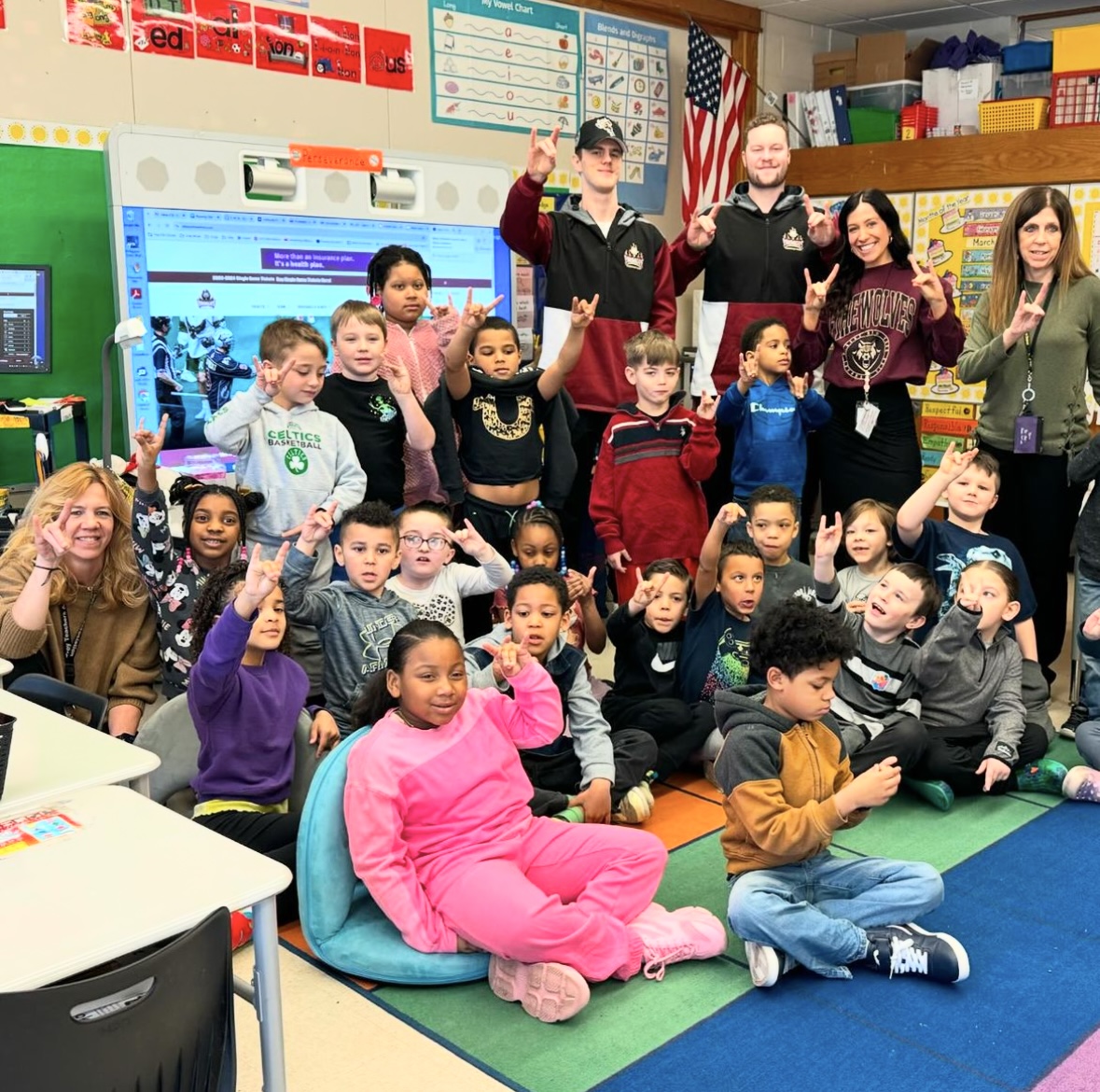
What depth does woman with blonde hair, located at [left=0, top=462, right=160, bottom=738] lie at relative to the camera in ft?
9.50

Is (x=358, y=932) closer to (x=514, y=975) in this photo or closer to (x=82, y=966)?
(x=514, y=975)

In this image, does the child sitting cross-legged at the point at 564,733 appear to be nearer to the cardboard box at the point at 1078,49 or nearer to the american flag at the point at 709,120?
the american flag at the point at 709,120

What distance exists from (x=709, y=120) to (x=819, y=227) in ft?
7.66

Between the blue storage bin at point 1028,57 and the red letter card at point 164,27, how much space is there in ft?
12.5

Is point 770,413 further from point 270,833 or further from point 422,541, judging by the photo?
point 270,833

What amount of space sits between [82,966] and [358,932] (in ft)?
3.39

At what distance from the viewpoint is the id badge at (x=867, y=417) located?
381 centimetres

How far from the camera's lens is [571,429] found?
3900 mm

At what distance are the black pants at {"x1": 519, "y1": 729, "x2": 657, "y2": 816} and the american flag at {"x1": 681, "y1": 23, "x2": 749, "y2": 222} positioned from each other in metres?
3.75

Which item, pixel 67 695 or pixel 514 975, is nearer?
pixel 514 975

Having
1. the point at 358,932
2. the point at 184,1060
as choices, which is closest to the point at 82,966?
the point at 184,1060

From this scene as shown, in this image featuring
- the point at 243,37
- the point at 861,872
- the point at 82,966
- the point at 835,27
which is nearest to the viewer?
the point at 82,966

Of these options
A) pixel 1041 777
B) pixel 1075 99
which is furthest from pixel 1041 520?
pixel 1075 99

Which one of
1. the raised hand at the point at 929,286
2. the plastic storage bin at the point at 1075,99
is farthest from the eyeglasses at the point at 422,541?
the plastic storage bin at the point at 1075,99
